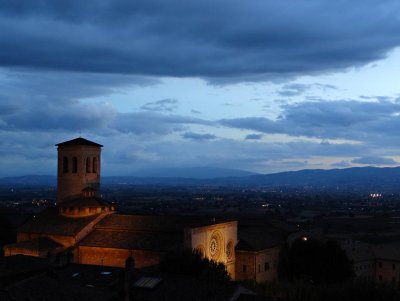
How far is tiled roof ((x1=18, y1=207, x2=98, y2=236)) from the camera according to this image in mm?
45750

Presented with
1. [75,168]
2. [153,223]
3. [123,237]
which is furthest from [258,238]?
[75,168]

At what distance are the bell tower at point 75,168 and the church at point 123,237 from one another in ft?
0.30

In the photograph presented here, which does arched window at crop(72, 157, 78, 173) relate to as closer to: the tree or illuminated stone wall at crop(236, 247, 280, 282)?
illuminated stone wall at crop(236, 247, 280, 282)

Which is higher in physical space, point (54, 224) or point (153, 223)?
point (153, 223)

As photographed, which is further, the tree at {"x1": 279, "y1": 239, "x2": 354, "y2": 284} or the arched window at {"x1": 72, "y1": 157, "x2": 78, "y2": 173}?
the arched window at {"x1": 72, "y1": 157, "x2": 78, "y2": 173}

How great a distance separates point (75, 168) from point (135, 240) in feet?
42.1

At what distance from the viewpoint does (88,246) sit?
4428 cm

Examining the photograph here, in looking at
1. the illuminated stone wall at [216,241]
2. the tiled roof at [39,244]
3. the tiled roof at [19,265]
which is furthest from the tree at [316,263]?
the tiled roof at [19,265]

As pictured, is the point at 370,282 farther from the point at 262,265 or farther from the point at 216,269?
the point at 262,265

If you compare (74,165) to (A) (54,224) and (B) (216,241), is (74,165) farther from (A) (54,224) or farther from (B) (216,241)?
(B) (216,241)

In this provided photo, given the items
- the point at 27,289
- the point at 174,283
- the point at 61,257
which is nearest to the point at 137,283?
the point at 174,283

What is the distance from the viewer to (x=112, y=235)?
148ft

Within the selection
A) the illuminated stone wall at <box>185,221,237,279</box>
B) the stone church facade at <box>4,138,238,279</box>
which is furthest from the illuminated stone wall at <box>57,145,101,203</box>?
the illuminated stone wall at <box>185,221,237,279</box>

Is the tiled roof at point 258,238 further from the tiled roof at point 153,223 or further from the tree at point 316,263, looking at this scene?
the tiled roof at point 153,223
